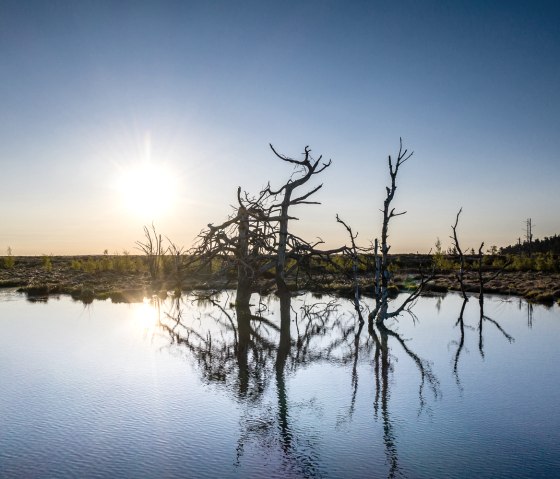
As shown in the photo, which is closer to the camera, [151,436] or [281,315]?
[151,436]

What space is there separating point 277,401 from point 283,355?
4450 mm

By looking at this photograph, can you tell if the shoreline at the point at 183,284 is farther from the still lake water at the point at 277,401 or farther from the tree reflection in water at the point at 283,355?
the still lake water at the point at 277,401

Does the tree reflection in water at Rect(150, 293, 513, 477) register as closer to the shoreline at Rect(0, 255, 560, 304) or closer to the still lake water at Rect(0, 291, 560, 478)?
the still lake water at Rect(0, 291, 560, 478)

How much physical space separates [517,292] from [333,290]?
11386mm

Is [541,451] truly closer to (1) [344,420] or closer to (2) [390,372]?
(1) [344,420]

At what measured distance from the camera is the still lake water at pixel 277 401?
22.4 ft

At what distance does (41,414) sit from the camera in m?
8.77

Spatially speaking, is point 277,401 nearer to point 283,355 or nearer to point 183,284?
point 283,355

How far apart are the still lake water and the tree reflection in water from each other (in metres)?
0.04

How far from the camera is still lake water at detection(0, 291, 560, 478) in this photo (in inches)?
269

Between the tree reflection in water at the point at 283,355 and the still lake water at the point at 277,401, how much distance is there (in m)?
0.04

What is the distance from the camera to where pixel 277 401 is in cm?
958

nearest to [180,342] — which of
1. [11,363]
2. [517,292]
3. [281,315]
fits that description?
[11,363]

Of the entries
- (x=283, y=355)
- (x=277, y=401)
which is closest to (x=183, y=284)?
(x=283, y=355)
